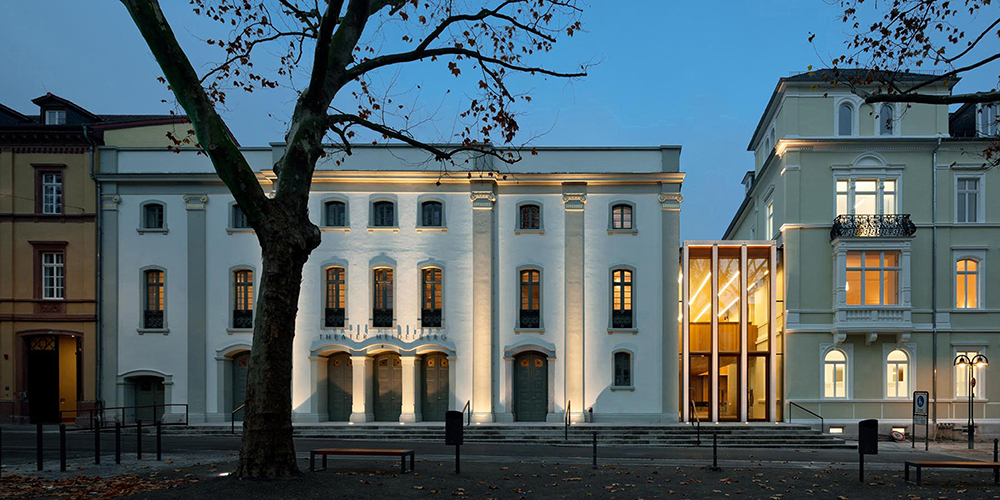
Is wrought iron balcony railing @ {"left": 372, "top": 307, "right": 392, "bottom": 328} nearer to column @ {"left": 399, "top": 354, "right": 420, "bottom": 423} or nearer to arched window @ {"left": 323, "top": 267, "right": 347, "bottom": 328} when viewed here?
arched window @ {"left": 323, "top": 267, "right": 347, "bottom": 328}

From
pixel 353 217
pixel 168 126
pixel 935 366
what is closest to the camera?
pixel 935 366

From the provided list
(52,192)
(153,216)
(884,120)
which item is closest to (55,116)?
(52,192)

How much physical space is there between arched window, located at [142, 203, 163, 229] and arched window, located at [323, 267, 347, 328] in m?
6.45

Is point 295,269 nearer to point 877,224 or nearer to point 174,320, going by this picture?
point 174,320

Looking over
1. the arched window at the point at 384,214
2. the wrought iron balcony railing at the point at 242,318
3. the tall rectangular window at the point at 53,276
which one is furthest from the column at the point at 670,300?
the tall rectangular window at the point at 53,276

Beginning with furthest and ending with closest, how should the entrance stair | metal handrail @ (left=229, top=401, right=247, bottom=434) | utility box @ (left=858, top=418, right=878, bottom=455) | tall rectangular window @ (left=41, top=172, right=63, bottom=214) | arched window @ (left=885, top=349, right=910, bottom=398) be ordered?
tall rectangular window @ (left=41, top=172, right=63, bottom=214)
arched window @ (left=885, top=349, right=910, bottom=398)
metal handrail @ (left=229, top=401, right=247, bottom=434)
the entrance stair
utility box @ (left=858, top=418, right=878, bottom=455)

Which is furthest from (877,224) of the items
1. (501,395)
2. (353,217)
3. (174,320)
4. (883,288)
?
(174,320)

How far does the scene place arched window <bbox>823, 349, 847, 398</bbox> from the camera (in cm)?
2709

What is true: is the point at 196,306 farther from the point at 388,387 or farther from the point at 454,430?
the point at 454,430

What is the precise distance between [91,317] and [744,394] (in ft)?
75.4

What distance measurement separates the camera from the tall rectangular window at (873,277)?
27.0m

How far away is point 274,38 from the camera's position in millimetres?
13641

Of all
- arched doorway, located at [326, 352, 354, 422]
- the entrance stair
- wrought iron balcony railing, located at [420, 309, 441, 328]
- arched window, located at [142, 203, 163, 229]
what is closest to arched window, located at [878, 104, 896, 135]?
the entrance stair

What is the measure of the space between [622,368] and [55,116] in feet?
75.0
